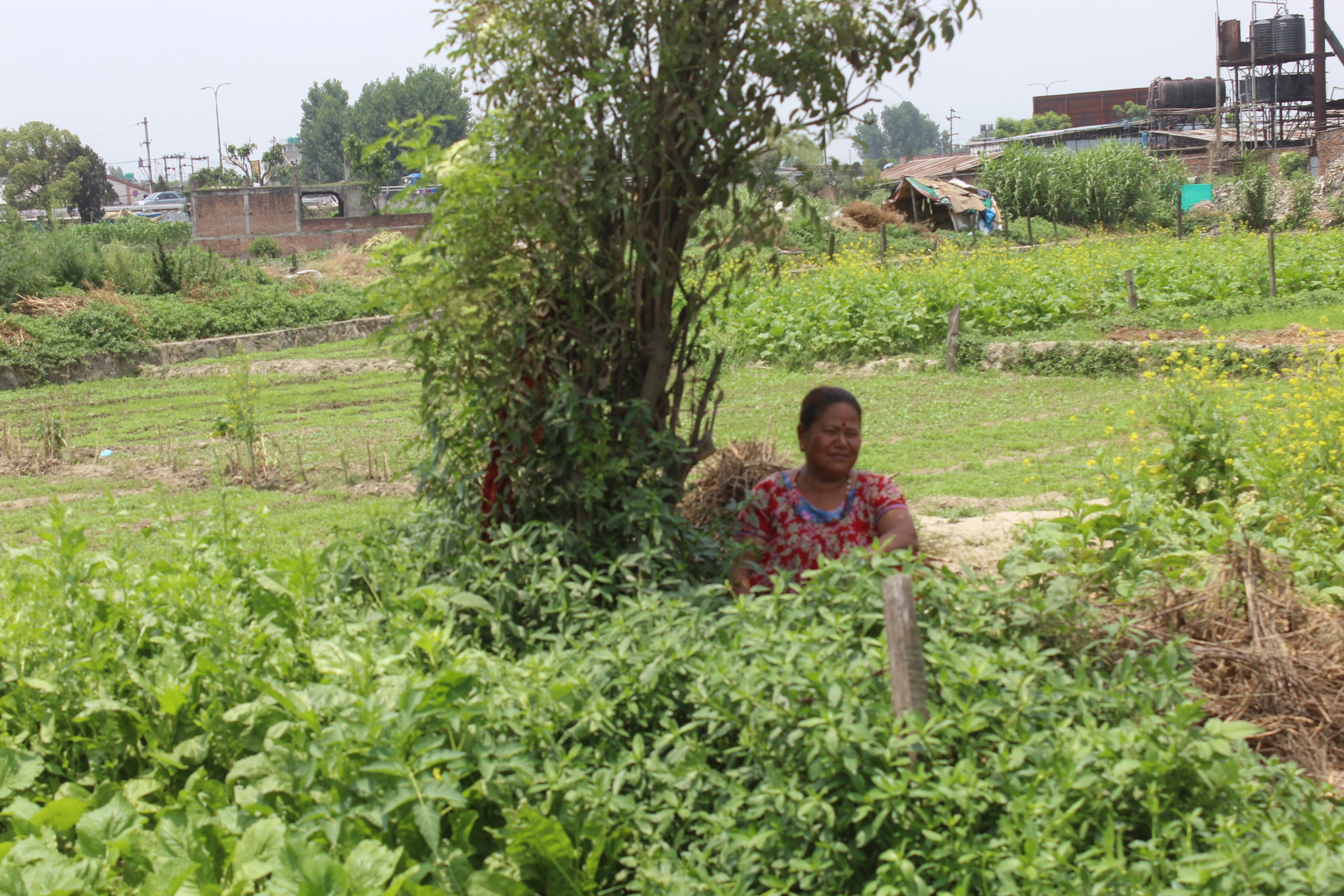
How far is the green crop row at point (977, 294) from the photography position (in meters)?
14.2

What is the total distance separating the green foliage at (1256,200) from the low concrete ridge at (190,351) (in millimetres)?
24097

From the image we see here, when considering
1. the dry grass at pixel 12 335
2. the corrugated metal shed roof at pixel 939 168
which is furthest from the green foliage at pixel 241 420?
the corrugated metal shed roof at pixel 939 168

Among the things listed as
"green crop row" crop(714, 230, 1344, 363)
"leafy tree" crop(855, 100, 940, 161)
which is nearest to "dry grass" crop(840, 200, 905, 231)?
"green crop row" crop(714, 230, 1344, 363)

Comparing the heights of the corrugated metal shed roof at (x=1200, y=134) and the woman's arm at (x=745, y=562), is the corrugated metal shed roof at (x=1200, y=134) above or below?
above

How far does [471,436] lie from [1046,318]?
12.5 m

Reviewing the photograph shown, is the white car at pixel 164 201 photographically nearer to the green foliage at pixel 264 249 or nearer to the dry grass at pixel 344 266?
the green foliage at pixel 264 249

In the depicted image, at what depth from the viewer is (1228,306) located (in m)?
14.7

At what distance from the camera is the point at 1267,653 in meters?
3.42

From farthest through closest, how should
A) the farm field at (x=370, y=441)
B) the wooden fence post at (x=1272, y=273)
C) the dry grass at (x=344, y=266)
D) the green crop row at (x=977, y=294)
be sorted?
the dry grass at (x=344, y=266) < the wooden fence post at (x=1272, y=273) < the green crop row at (x=977, y=294) < the farm field at (x=370, y=441)

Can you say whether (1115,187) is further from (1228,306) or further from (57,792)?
(57,792)

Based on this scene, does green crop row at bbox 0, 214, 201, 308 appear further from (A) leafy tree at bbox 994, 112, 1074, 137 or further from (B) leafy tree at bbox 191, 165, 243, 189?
(A) leafy tree at bbox 994, 112, 1074, 137

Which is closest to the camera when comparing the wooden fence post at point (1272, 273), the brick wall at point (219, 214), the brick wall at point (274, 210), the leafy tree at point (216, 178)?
the wooden fence post at point (1272, 273)

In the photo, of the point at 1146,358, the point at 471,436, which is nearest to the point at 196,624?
the point at 471,436

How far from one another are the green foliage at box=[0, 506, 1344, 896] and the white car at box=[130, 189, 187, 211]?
69577mm
